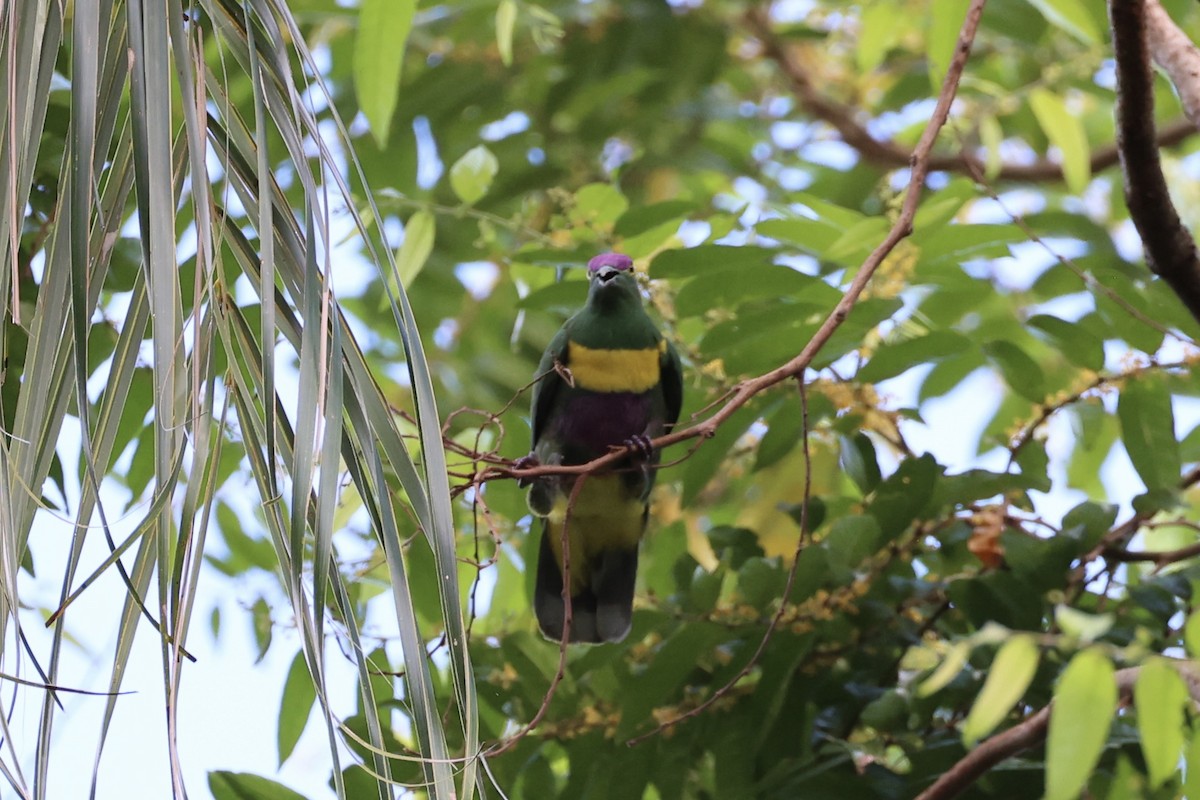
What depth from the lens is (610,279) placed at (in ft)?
9.08

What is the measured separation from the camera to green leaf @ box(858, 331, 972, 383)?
2.47 m

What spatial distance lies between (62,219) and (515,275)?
1673mm

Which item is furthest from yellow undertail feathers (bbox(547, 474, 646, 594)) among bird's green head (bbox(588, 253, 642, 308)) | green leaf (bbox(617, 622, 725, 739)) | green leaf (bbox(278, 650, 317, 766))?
green leaf (bbox(278, 650, 317, 766))

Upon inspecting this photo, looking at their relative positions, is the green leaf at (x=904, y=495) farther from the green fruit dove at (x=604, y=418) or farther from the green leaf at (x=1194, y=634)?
the green leaf at (x=1194, y=634)

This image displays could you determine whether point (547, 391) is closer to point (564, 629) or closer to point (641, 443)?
point (641, 443)

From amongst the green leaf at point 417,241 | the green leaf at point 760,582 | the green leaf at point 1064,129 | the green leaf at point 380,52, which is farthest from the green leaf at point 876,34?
the green leaf at point 760,582

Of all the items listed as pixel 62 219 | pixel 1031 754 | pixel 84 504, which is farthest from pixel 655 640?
pixel 62 219

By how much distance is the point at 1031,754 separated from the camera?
2.25 meters

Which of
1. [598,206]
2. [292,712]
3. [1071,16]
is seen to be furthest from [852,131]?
[292,712]

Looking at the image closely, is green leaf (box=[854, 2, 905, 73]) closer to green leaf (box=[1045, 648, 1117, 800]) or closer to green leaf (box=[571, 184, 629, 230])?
green leaf (box=[571, 184, 629, 230])

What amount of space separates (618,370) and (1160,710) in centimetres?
197

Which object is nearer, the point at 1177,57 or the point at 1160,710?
the point at 1160,710

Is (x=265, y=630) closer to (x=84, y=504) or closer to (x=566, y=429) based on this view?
(x=566, y=429)

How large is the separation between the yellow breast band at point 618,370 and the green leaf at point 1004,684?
1.97 m
